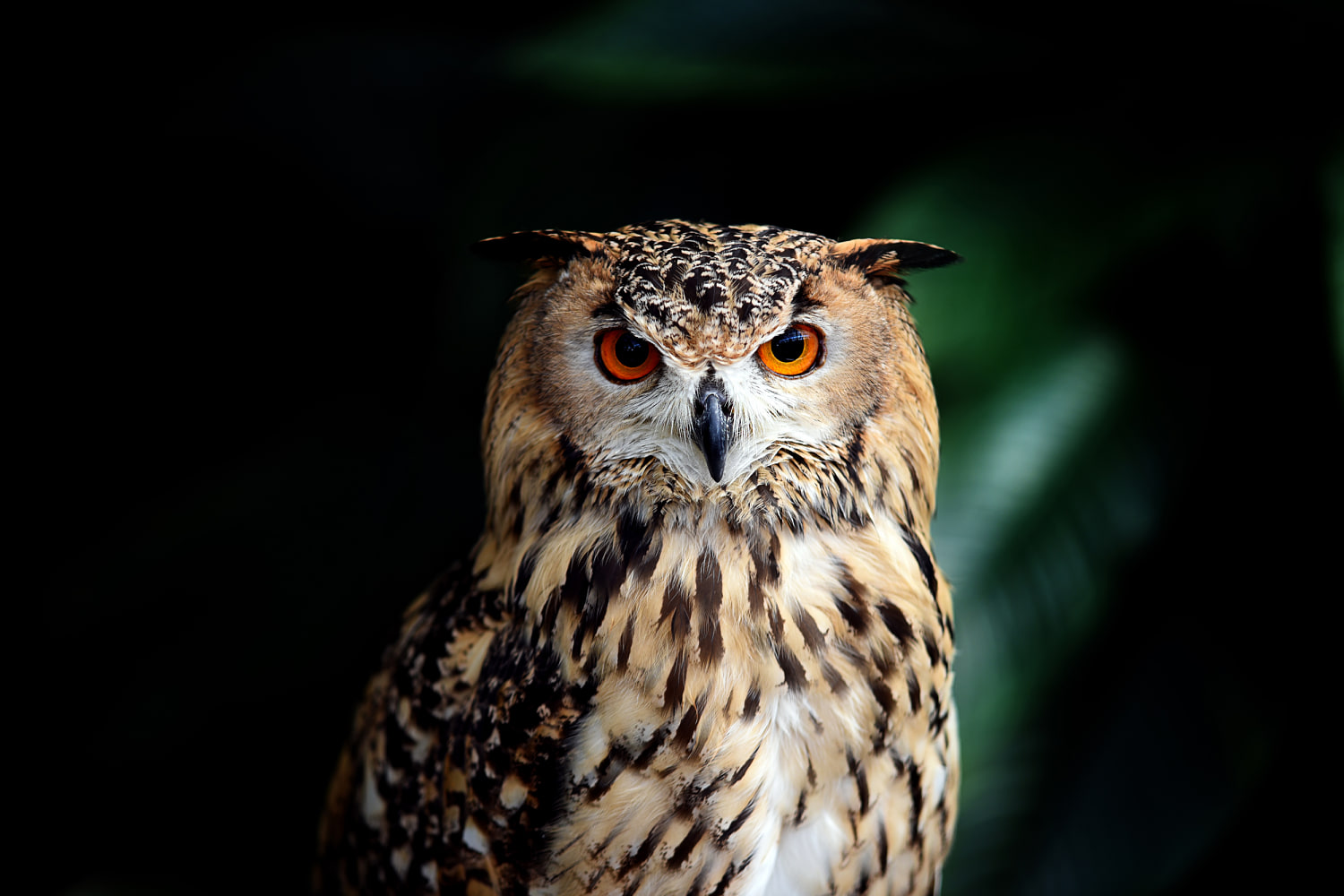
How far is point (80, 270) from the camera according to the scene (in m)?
2.47

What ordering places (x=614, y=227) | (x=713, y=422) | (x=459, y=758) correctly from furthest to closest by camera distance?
(x=614, y=227) → (x=459, y=758) → (x=713, y=422)

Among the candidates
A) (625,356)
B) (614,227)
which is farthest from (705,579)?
(614,227)

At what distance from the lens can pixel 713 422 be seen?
2.89 feet

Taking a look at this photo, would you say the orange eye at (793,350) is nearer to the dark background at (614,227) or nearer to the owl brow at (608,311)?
the owl brow at (608,311)

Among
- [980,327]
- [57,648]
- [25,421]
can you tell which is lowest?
[57,648]

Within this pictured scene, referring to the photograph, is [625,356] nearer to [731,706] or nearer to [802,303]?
[802,303]

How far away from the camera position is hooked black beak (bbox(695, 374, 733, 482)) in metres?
0.88

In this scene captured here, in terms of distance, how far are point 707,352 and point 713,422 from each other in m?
0.06

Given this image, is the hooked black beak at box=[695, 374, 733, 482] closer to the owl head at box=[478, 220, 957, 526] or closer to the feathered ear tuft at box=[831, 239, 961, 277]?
the owl head at box=[478, 220, 957, 526]

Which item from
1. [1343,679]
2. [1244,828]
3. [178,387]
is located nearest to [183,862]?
[178,387]

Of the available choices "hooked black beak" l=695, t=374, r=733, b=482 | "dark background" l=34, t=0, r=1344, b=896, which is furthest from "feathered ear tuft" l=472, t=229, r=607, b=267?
"dark background" l=34, t=0, r=1344, b=896

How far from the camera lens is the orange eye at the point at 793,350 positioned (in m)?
0.91

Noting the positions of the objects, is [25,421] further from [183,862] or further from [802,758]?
[802,758]

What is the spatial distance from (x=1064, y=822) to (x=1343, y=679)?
2.09ft
